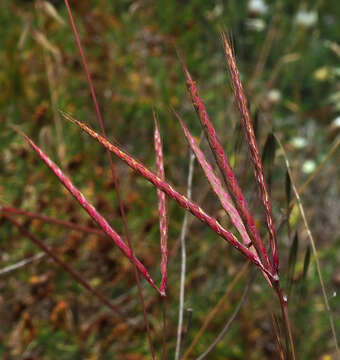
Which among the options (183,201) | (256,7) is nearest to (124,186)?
(256,7)

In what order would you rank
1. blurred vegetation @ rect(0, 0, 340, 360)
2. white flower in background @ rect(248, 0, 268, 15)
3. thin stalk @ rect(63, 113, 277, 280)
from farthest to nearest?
white flower in background @ rect(248, 0, 268, 15)
blurred vegetation @ rect(0, 0, 340, 360)
thin stalk @ rect(63, 113, 277, 280)

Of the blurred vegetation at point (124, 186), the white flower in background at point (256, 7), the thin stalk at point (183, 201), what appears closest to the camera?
the thin stalk at point (183, 201)

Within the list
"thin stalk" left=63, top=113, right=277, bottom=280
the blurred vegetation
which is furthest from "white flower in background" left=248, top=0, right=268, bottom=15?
"thin stalk" left=63, top=113, right=277, bottom=280

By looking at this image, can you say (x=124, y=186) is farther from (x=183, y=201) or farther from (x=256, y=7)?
(x=183, y=201)

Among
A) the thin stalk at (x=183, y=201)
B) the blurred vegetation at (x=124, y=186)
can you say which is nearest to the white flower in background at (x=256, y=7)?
the blurred vegetation at (x=124, y=186)

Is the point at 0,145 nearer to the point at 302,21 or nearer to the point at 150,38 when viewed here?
the point at 150,38

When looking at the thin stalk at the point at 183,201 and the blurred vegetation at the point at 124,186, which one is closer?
the thin stalk at the point at 183,201

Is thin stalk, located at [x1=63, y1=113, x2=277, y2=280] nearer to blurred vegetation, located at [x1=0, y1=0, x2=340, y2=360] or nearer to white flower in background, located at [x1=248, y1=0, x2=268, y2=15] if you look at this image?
blurred vegetation, located at [x1=0, y1=0, x2=340, y2=360]

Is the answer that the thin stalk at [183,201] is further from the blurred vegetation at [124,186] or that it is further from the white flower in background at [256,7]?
the white flower in background at [256,7]

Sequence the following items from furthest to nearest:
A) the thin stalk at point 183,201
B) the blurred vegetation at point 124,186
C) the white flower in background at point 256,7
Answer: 1. the white flower in background at point 256,7
2. the blurred vegetation at point 124,186
3. the thin stalk at point 183,201

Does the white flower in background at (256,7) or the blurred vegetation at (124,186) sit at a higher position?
the white flower in background at (256,7)

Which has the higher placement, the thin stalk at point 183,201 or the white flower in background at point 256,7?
the white flower in background at point 256,7
